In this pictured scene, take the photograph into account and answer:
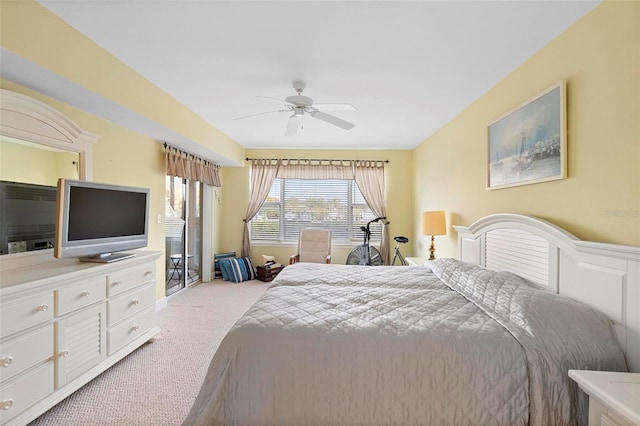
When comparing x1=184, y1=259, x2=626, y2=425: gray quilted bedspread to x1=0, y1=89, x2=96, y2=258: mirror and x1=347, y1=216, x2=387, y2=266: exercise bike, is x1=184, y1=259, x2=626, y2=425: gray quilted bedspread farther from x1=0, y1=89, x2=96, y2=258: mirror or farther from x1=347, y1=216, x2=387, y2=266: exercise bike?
x1=347, y1=216, x2=387, y2=266: exercise bike

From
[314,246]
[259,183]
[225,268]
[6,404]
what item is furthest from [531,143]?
[225,268]

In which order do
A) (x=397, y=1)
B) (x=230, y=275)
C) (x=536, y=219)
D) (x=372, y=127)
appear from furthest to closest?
1. (x=230, y=275)
2. (x=372, y=127)
3. (x=536, y=219)
4. (x=397, y=1)

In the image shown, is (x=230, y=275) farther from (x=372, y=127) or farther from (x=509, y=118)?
(x=509, y=118)

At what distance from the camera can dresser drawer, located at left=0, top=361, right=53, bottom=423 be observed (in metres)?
1.55

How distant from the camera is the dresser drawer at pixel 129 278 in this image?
2.29 m

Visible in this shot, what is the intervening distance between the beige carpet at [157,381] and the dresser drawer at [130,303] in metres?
0.43

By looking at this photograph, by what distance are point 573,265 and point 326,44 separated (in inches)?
87.1

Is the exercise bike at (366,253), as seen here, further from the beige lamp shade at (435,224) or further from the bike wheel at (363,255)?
the beige lamp shade at (435,224)

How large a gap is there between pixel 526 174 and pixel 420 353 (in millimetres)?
1743

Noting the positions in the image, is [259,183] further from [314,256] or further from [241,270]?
[314,256]

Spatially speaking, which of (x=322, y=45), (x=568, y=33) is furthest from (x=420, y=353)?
(x=568, y=33)

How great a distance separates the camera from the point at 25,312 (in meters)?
1.65

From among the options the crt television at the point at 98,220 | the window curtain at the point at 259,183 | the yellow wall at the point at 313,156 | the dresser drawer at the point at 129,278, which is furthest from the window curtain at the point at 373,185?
the dresser drawer at the point at 129,278

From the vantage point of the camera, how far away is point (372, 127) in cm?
401
